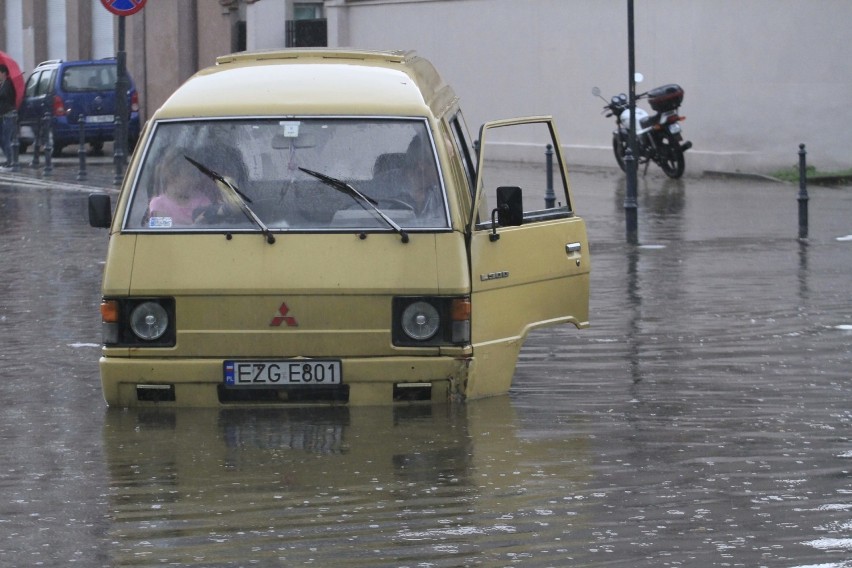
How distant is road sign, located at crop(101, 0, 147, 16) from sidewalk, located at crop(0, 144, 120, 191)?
2849 millimetres

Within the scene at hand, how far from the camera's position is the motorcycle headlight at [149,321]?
27.5 ft

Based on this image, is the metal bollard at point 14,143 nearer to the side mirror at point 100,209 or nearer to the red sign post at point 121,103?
the red sign post at point 121,103

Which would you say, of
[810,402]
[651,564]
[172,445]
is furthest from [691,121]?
[651,564]

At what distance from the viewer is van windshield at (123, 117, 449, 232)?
8602 millimetres

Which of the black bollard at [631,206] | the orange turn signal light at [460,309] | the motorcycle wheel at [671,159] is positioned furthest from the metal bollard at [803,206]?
the orange turn signal light at [460,309]

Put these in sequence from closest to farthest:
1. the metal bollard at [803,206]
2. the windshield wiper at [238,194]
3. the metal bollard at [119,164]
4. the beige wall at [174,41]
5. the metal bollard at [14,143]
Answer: the windshield wiper at [238,194] → the metal bollard at [803,206] → the metal bollard at [119,164] → the metal bollard at [14,143] → the beige wall at [174,41]

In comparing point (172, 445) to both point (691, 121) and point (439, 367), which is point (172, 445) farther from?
point (691, 121)

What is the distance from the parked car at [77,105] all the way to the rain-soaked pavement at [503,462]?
20770 millimetres

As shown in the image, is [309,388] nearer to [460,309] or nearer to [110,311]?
[460,309]

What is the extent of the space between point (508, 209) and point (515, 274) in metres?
0.36

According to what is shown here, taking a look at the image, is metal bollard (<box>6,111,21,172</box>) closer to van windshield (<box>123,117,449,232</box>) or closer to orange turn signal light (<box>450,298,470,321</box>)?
van windshield (<box>123,117,449,232</box>)

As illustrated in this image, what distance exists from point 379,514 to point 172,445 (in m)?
1.69

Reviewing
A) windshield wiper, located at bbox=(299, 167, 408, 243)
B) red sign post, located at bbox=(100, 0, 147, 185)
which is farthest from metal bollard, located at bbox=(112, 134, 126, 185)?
windshield wiper, located at bbox=(299, 167, 408, 243)

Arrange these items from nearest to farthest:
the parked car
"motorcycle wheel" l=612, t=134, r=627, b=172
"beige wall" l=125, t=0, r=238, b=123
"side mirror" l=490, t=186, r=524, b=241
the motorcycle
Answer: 1. "side mirror" l=490, t=186, r=524, b=241
2. the motorcycle
3. "motorcycle wheel" l=612, t=134, r=627, b=172
4. the parked car
5. "beige wall" l=125, t=0, r=238, b=123
